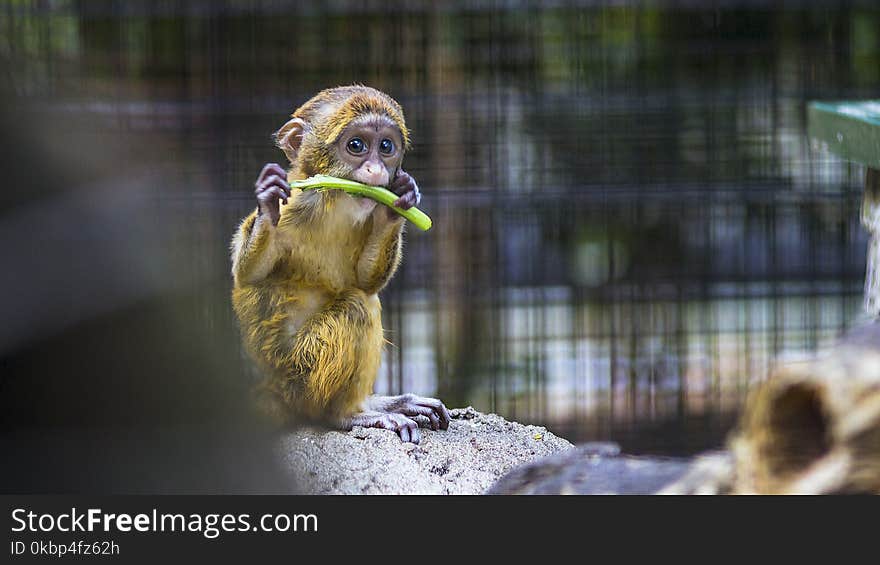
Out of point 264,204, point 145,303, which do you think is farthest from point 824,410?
point 145,303

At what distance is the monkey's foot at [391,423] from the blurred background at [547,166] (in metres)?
0.75

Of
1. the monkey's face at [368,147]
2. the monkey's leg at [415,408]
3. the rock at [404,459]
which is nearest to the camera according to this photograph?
the rock at [404,459]

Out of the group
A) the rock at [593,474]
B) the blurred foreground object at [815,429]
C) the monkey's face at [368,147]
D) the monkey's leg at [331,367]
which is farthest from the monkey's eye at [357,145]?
the blurred foreground object at [815,429]

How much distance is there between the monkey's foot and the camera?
1681 mm

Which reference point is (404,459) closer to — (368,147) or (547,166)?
(368,147)

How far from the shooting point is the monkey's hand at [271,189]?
5.20 ft

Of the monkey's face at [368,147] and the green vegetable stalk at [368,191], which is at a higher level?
the monkey's face at [368,147]

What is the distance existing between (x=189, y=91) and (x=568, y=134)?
1044mm

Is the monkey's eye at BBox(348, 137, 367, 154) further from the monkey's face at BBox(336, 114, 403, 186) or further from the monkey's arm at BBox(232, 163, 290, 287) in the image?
the monkey's arm at BBox(232, 163, 290, 287)

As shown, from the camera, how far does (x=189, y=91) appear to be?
2.60 m

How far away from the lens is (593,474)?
4.52 ft

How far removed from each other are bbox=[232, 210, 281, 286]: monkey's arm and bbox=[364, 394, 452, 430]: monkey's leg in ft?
1.02

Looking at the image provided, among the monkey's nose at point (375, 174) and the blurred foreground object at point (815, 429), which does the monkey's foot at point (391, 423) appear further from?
the blurred foreground object at point (815, 429)

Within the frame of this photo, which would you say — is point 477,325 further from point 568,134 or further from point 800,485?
point 800,485
